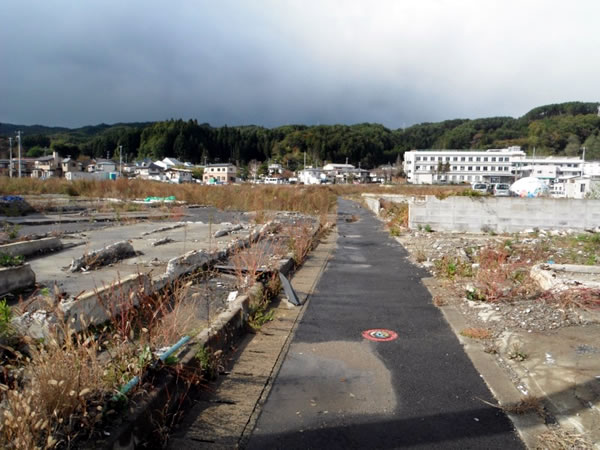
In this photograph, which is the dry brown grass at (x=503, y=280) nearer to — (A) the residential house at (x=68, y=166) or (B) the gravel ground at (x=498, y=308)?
(B) the gravel ground at (x=498, y=308)

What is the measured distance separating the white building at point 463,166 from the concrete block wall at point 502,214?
78246 millimetres

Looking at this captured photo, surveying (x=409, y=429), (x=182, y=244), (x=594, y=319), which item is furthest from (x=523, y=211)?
(x=409, y=429)

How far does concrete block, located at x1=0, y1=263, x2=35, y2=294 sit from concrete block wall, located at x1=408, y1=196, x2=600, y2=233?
12.8m

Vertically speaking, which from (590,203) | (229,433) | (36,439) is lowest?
(229,433)

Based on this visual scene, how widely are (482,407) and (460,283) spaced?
14.8ft

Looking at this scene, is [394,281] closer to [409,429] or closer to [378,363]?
[378,363]

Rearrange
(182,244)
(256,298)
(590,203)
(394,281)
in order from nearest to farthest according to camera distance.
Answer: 1. (256,298)
2. (394,281)
3. (182,244)
4. (590,203)

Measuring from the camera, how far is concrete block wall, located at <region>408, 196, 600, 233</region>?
1502 cm

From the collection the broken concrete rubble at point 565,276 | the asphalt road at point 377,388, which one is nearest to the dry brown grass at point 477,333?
the asphalt road at point 377,388

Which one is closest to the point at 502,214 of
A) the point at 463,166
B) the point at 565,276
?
the point at 565,276

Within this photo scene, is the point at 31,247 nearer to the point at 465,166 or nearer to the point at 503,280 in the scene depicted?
the point at 503,280

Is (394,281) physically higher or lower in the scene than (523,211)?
lower

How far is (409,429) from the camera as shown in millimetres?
3254

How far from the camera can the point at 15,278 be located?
242 inches
